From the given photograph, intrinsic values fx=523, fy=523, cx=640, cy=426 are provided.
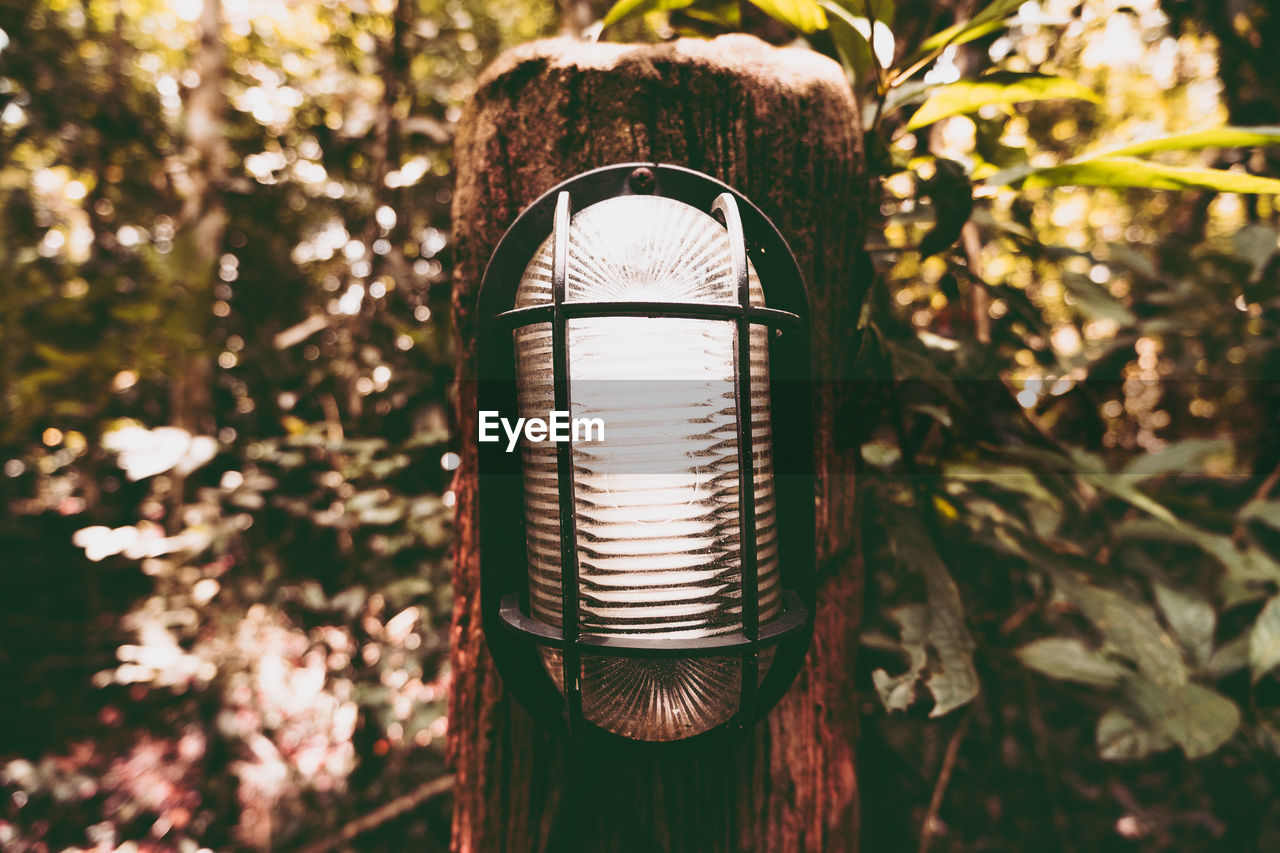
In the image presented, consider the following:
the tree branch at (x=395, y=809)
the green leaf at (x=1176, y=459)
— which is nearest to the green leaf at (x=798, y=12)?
the green leaf at (x=1176, y=459)

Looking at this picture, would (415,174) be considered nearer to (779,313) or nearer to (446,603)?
(446,603)

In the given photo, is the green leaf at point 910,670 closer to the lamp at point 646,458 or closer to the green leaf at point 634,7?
the lamp at point 646,458

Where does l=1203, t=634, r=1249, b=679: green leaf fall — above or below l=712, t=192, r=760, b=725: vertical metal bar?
below

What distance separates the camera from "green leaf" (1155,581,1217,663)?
1152 millimetres

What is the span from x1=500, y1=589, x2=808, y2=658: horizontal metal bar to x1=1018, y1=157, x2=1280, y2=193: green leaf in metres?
0.77

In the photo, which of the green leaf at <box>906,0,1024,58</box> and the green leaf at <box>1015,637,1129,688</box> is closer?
the green leaf at <box>906,0,1024,58</box>

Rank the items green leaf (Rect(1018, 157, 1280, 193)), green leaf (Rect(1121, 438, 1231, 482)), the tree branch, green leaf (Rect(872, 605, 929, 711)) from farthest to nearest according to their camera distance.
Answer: the tree branch < green leaf (Rect(1121, 438, 1231, 482)) < green leaf (Rect(872, 605, 929, 711)) < green leaf (Rect(1018, 157, 1280, 193))

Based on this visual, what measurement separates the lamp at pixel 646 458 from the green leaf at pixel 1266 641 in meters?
1.03

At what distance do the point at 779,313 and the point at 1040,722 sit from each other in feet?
6.20

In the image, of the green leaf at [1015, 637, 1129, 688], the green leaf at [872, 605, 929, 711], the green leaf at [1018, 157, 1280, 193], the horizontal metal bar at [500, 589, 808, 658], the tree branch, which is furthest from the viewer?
the tree branch

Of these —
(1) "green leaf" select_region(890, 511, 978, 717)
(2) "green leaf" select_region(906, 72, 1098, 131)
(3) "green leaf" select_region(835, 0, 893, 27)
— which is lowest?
(1) "green leaf" select_region(890, 511, 978, 717)

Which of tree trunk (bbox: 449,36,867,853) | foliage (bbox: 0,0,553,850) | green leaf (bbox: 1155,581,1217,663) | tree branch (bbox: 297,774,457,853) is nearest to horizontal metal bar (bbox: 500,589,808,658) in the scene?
tree trunk (bbox: 449,36,867,853)

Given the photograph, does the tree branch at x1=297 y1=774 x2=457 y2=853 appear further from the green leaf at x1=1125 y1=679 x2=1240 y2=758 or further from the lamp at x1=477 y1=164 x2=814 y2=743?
the green leaf at x1=1125 y1=679 x2=1240 y2=758

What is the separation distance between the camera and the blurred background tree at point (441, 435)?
98 centimetres
